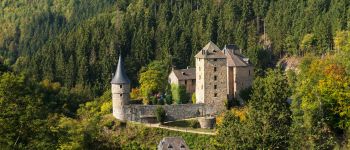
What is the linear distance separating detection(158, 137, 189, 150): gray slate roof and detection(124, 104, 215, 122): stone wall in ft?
19.5

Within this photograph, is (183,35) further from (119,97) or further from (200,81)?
(119,97)

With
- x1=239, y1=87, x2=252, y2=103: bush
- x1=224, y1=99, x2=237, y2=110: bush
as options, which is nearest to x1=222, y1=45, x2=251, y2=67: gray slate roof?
x1=239, y1=87, x2=252, y2=103: bush

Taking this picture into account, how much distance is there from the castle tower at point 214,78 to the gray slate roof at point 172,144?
7294mm

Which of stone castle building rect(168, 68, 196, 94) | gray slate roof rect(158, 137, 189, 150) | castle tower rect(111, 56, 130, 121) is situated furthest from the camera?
stone castle building rect(168, 68, 196, 94)

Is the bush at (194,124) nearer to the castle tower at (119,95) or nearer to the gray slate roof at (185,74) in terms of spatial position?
the castle tower at (119,95)

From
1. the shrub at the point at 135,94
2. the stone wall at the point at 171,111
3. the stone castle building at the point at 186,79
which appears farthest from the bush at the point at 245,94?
the shrub at the point at 135,94

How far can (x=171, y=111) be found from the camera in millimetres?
60062

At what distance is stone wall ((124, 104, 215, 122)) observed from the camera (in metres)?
60.0

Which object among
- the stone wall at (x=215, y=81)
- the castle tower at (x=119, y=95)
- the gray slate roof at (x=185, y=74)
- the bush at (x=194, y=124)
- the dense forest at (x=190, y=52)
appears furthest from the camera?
the gray slate roof at (x=185, y=74)

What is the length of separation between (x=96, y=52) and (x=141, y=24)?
980cm

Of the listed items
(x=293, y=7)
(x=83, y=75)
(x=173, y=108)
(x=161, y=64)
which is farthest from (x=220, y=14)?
(x=173, y=108)

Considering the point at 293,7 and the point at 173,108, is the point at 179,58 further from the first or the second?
the point at 173,108

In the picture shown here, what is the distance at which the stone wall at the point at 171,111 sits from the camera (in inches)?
2361

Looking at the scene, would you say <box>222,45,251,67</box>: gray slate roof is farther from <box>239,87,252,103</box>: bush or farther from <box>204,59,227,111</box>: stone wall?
<box>239,87,252,103</box>: bush
